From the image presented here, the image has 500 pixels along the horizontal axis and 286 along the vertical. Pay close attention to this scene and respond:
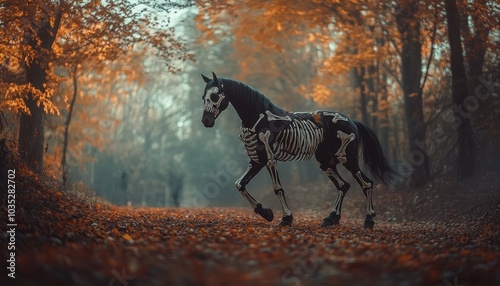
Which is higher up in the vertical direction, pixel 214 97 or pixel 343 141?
pixel 214 97

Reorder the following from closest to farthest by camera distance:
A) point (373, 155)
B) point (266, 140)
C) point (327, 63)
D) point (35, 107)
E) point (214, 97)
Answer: point (214, 97), point (266, 140), point (373, 155), point (35, 107), point (327, 63)

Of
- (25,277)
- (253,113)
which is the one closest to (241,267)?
(25,277)

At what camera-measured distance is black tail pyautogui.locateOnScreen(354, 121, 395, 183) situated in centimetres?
1088

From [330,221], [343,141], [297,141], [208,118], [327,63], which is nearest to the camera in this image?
[208,118]

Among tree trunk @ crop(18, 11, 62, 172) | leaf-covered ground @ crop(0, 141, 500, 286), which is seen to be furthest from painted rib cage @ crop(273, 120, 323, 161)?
tree trunk @ crop(18, 11, 62, 172)

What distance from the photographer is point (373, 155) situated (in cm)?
1098

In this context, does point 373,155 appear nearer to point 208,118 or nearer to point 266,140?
point 266,140

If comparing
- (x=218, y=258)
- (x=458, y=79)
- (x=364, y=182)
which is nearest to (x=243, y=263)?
(x=218, y=258)

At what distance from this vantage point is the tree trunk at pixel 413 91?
50.7ft

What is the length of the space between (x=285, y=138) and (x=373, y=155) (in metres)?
2.43

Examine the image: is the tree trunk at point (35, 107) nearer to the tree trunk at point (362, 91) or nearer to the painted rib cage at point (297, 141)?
the painted rib cage at point (297, 141)

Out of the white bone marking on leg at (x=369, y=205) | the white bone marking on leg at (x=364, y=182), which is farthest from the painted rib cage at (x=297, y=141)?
the white bone marking on leg at (x=369, y=205)

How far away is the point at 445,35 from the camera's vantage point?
1622 centimetres

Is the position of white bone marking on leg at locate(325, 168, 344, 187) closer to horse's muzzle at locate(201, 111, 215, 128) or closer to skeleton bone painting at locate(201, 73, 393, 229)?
skeleton bone painting at locate(201, 73, 393, 229)
